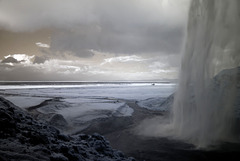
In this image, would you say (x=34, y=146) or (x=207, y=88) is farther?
(x=207, y=88)

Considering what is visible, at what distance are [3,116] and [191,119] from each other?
13733 millimetres

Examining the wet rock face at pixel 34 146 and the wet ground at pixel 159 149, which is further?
the wet ground at pixel 159 149

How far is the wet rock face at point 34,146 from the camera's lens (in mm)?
5573

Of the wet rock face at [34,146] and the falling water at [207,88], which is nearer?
the wet rock face at [34,146]

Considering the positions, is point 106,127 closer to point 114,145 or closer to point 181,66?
point 114,145

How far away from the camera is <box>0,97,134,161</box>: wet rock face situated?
557cm

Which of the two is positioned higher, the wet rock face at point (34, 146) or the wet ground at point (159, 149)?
the wet rock face at point (34, 146)

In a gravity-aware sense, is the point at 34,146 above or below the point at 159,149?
above

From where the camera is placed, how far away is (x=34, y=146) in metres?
6.25

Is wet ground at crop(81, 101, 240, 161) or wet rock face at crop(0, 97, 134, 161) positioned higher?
wet rock face at crop(0, 97, 134, 161)

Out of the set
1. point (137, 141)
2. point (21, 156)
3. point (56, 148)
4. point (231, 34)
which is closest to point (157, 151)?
point (137, 141)

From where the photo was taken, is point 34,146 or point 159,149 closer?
point 34,146

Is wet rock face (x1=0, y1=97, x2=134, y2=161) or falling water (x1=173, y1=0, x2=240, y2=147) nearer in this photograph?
wet rock face (x1=0, y1=97, x2=134, y2=161)

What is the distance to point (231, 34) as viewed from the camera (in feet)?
49.7
